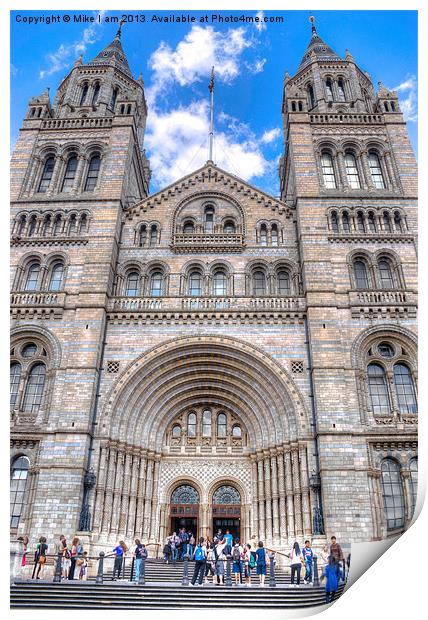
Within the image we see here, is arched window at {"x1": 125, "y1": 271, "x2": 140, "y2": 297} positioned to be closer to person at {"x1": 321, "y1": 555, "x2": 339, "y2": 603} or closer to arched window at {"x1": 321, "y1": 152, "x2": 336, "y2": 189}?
arched window at {"x1": 321, "y1": 152, "x2": 336, "y2": 189}

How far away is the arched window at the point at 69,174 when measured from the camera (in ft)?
80.9

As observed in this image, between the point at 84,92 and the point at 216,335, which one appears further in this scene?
the point at 84,92

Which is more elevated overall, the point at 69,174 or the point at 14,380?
the point at 69,174

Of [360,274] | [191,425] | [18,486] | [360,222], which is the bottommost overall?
[18,486]

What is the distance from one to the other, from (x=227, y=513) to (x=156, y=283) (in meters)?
10.3

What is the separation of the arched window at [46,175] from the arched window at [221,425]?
1421 cm

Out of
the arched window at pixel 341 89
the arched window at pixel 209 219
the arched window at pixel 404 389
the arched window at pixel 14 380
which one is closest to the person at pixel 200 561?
the arched window at pixel 404 389

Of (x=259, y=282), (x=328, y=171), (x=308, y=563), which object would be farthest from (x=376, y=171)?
(x=308, y=563)

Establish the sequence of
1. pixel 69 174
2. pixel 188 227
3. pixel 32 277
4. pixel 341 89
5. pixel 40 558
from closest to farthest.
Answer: pixel 40 558 < pixel 32 277 < pixel 188 227 < pixel 69 174 < pixel 341 89

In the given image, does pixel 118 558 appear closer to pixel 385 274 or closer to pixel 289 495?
pixel 289 495

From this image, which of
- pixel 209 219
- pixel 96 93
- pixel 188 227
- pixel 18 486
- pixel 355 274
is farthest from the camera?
pixel 96 93

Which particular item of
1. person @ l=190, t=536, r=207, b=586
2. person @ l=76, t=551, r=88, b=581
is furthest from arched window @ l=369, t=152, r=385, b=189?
person @ l=76, t=551, r=88, b=581

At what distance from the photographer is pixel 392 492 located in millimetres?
17203

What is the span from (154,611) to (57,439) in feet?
27.3
